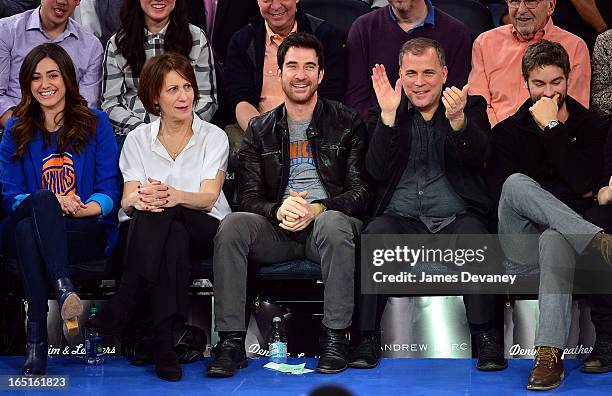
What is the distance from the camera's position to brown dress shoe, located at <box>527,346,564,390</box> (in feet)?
11.5

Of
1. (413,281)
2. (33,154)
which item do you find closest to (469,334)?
(413,281)

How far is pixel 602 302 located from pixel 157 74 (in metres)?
1.93

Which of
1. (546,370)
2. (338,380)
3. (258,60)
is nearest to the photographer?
(546,370)

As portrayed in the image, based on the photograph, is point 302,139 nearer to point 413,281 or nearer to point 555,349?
point 413,281

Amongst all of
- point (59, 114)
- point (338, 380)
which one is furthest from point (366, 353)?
point (59, 114)

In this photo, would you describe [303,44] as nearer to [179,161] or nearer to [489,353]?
[179,161]

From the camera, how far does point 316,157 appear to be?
4.14 metres

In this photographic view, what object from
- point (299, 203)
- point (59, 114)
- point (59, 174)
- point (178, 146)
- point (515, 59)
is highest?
point (515, 59)

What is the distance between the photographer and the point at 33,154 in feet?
13.5

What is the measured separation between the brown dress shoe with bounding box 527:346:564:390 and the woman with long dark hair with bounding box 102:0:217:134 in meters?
1.93

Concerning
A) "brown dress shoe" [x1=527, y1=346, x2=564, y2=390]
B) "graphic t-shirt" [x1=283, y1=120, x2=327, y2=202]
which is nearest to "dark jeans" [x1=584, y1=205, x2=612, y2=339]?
"brown dress shoe" [x1=527, y1=346, x2=564, y2=390]

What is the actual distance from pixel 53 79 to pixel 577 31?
8.46 feet

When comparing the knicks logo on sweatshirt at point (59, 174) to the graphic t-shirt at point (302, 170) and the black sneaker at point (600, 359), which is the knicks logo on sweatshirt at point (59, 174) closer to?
the graphic t-shirt at point (302, 170)

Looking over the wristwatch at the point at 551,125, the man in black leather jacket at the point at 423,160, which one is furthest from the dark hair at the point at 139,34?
the wristwatch at the point at 551,125
